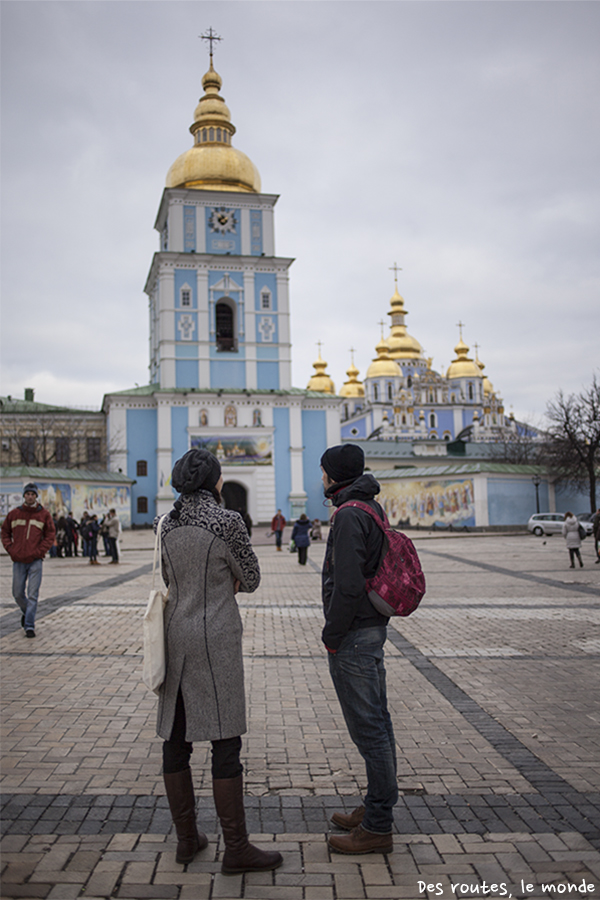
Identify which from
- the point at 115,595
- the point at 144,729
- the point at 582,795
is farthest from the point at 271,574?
the point at 582,795

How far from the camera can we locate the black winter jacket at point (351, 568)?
3.45 m

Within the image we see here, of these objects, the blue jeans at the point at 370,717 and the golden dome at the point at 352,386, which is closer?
the blue jeans at the point at 370,717

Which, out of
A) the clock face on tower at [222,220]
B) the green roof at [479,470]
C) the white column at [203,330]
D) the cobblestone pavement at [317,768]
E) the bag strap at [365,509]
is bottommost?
the cobblestone pavement at [317,768]

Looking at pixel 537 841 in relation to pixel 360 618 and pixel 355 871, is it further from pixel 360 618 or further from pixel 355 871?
pixel 360 618

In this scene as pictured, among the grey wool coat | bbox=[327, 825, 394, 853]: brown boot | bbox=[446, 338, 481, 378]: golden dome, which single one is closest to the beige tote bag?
the grey wool coat

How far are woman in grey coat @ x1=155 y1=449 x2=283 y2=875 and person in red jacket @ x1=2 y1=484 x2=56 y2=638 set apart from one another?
5.44 meters

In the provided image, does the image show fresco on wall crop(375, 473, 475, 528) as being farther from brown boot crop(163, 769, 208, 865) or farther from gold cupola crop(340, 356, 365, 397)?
gold cupola crop(340, 356, 365, 397)

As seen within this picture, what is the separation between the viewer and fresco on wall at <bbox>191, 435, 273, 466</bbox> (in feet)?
144

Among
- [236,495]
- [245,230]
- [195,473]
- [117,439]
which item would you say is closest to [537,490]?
[236,495]

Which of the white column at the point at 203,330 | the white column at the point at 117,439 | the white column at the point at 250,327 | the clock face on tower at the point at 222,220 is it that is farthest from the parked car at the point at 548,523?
the clock face on tower at the point at 222,220

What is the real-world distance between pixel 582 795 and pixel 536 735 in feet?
3.20

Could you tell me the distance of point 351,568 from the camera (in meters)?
3.45

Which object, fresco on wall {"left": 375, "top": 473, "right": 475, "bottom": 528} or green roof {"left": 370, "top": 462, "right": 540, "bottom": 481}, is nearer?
green roof {"left": 370, "top": 462, "right": 540, "bottom": 481}

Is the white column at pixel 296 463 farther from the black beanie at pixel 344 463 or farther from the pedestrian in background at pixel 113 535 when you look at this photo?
the black beanie at pixel 344 463
